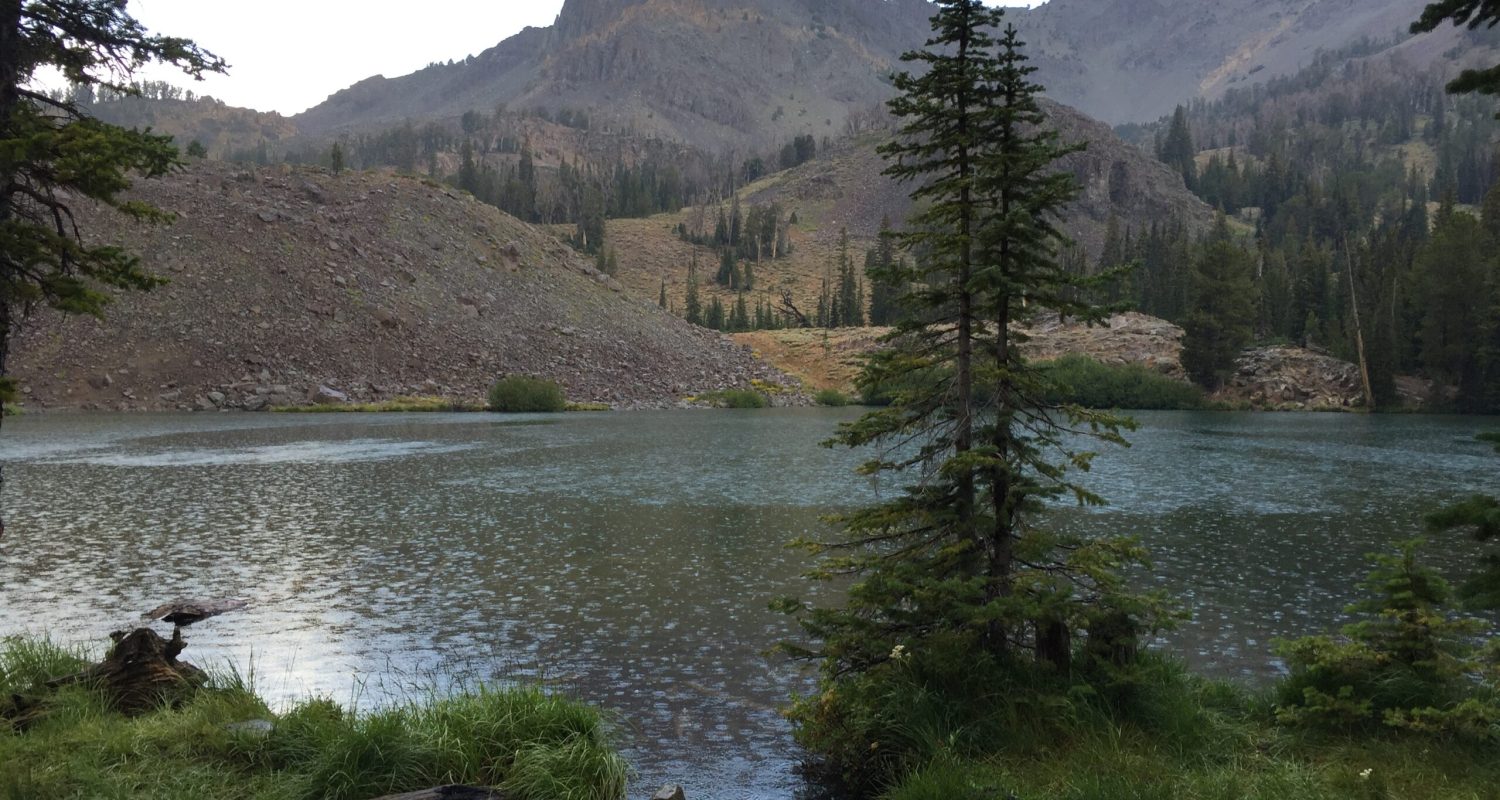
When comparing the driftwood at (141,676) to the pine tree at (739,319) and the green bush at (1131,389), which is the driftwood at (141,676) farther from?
the pine tree at (739,319)

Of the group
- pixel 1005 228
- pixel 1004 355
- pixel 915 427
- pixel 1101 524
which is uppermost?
pixel 1005 228

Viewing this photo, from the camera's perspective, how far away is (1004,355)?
39.7ft

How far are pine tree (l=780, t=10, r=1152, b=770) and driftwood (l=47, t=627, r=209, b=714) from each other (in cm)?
807

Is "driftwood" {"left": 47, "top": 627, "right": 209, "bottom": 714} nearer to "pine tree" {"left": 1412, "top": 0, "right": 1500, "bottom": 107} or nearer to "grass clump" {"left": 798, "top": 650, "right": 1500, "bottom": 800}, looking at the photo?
"grass clump" {"left": 798, "top": 650, "right": 1500, "bottom": 800}

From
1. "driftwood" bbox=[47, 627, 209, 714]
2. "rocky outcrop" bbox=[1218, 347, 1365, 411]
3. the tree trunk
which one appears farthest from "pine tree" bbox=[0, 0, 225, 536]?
"rocky outcrop" bbox=[1218, 347, 1365, 411]

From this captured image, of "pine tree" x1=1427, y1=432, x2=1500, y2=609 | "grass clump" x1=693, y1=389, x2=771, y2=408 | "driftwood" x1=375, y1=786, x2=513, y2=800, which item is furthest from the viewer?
"grass clump" x1=693, y1=389, x2=771, y2=408

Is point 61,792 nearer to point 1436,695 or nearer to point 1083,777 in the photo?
point 1083,777

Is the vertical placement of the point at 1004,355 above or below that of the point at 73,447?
above

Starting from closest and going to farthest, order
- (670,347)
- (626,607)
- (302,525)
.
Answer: (626,607) < (302,525) < (670,347)

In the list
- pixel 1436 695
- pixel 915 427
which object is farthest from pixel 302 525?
pixel 1436 695

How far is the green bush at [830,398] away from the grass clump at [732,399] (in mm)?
10573

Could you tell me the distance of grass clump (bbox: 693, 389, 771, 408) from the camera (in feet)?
388

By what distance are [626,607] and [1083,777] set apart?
13.2 meters

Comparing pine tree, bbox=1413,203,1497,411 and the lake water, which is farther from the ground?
pine tree, bbox=1413,203,1497,411
